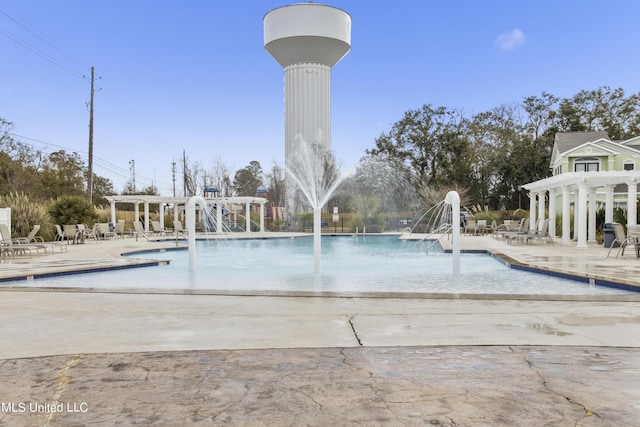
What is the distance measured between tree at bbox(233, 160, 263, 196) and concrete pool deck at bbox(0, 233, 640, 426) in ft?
155

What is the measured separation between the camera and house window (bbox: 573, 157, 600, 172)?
30781mm

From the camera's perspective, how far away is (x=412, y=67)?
30.6 metres

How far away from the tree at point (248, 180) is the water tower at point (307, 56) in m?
10.6

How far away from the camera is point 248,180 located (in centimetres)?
6047

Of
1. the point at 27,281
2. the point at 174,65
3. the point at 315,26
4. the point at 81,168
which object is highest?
the point at 315,26

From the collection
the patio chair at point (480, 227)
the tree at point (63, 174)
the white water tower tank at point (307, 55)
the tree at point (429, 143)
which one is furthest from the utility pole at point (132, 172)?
the patio chair at point (480, 227)

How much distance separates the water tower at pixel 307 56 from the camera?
39.1 m

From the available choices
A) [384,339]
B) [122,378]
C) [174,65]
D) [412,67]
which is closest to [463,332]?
[384,339]

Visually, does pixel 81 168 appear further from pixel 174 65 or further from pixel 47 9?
pixel 47 9

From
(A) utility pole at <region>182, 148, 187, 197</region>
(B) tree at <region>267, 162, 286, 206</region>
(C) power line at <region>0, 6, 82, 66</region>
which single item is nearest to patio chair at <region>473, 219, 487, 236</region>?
(B) tree at <region>267, 162, 286, 206</region>

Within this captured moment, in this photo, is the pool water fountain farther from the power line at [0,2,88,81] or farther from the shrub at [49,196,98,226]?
the power line at [0,2,88,81]

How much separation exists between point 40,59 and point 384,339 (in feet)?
95.5

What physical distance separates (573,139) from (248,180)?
37710 mm

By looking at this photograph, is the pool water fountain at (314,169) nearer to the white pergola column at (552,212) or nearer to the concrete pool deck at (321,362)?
the white pergola column at (552,212)
